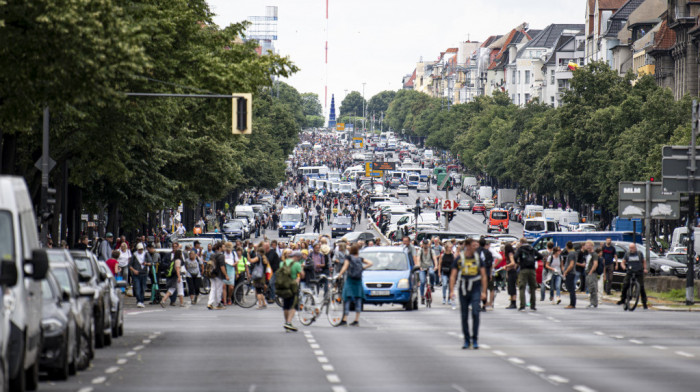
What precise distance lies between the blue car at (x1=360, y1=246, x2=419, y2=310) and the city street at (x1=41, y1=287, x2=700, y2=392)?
211cm

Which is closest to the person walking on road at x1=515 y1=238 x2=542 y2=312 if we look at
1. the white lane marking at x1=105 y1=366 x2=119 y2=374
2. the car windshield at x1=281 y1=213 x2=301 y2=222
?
the white lane marking at x1=105 y1=366 x2=119 y2=374

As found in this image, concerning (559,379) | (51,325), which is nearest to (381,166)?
(559,379)

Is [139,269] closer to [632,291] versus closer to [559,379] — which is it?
[632,291]

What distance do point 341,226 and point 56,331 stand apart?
7902 centimetres

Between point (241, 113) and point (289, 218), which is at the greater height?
point (241, 113)

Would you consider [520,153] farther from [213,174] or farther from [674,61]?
[213,174]

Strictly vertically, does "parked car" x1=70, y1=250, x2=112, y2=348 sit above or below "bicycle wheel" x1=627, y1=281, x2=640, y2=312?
above

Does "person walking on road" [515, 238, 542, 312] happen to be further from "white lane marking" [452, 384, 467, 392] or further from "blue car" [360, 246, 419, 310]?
"white lane marking" [452, 384, 467, 392]

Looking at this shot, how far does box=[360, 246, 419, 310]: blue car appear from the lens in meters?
31.8

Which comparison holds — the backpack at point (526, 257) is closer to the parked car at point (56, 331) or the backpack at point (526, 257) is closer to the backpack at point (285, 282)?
the backpack at point (285, 282)

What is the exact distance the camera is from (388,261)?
3225cm

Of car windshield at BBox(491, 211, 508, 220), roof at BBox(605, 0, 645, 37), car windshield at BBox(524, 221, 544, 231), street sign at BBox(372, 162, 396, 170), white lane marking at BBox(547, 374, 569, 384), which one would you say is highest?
roof at BBox(605, 0, 645, 37)

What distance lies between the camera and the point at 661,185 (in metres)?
35.8

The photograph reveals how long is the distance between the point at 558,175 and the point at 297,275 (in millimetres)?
73129
